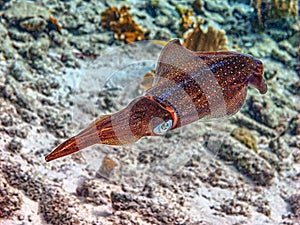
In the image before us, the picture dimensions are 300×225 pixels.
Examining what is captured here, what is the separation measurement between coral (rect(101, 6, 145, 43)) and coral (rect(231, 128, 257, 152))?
2.64m

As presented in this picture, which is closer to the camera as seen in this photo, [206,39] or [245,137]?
[245,137]

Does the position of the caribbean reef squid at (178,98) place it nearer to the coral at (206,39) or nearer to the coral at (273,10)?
the coral at (206,39)

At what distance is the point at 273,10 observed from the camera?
28.1ft

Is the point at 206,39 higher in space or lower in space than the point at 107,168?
higher

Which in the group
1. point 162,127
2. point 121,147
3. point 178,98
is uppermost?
point 178,98

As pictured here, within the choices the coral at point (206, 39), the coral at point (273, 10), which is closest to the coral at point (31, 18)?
the coral at point (206, 39)

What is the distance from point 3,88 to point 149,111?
9.60 feet

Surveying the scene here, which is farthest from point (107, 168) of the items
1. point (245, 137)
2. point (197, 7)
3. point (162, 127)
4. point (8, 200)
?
point (197, 7)

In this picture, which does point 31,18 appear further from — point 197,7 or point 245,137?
point 245,137

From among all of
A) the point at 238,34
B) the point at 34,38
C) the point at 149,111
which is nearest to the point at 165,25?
the point at 238,34

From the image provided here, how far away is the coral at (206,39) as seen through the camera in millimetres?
6742

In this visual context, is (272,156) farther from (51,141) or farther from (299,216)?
(51,141)

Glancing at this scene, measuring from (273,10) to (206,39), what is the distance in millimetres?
2542

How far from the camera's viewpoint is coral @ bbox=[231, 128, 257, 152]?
19.1 ft
